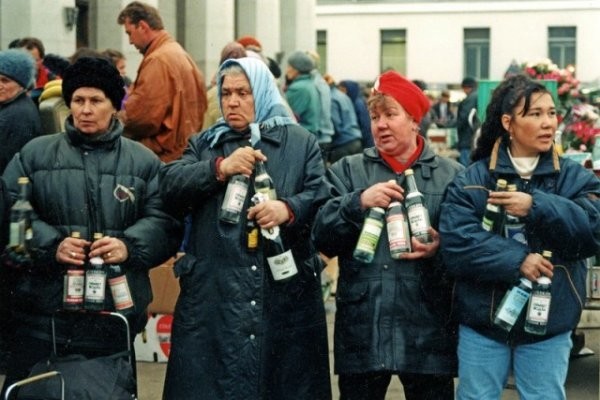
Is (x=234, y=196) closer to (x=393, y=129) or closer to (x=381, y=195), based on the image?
(x=381, y=195)

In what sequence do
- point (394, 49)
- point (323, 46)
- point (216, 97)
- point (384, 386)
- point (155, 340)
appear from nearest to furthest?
point (384, 386) < point (155, 340) < point (216, 97) < point (323, 46) < point (394, 49)

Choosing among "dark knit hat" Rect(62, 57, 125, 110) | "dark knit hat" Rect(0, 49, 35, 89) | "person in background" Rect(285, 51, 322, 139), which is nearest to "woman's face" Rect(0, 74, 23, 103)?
"dark knit hat" Rect(0, 49, 35, 89)

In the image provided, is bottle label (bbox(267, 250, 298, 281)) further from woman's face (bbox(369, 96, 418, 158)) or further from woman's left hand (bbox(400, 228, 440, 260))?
woman's face (bbox(369, 96, 418, 158))

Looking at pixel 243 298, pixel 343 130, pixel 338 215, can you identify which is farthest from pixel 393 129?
pixel 343 130

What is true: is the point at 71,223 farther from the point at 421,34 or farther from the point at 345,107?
the point at 421,34

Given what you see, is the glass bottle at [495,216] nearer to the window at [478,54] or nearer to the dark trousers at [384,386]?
the dark trousers at [384,386]

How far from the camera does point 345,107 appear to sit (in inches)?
601

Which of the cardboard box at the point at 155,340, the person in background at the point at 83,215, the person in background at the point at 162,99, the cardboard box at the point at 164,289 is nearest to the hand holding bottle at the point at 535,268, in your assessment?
the person in background at the point at 83,215

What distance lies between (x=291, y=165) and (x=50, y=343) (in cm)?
139

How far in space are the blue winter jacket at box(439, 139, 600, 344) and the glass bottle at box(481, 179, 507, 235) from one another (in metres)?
0.03

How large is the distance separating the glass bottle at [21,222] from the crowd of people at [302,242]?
2 cm

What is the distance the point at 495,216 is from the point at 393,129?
629 mm

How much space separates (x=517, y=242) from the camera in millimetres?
5566

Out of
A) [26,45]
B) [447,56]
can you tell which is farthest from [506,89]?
[447,56]
